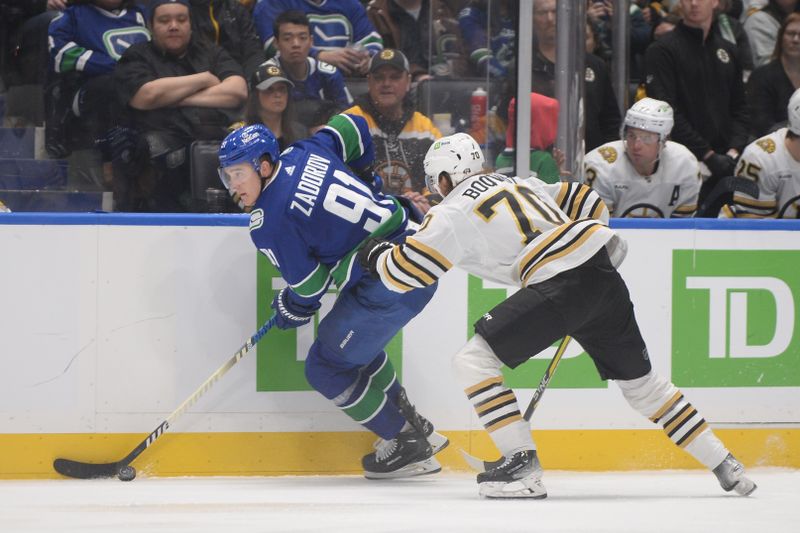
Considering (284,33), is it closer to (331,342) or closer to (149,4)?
(149,4)

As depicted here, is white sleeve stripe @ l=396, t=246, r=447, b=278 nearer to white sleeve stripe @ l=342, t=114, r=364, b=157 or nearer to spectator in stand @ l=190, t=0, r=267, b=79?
white sleeve stripe @ l=342, t=114, r=364, b=157

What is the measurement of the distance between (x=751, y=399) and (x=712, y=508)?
3.67 ft

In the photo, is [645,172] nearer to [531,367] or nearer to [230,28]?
[531,367]

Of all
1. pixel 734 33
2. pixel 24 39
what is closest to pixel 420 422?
pixel 24 39

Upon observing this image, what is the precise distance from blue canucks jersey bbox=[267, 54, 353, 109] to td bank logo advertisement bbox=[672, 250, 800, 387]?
140cm

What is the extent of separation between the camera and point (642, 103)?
5.52 m

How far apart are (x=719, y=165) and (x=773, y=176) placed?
1.36ft

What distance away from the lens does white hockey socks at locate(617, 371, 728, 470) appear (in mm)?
4266

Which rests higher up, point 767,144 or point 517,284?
point 767,144

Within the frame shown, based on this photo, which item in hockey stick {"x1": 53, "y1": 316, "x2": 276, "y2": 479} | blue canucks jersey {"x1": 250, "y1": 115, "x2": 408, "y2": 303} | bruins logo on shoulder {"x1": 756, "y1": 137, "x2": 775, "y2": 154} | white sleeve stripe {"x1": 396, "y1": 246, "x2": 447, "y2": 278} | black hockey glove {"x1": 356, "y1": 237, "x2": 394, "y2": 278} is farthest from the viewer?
bruins logo on shoulder {"x1": 756, "y1": 137, "x2": 775, "y2": 154}

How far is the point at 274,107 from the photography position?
5.20 m

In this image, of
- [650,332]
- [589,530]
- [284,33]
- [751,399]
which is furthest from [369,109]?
[589,530]

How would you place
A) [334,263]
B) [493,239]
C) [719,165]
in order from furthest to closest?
[719,165], [334,263], [493,239]

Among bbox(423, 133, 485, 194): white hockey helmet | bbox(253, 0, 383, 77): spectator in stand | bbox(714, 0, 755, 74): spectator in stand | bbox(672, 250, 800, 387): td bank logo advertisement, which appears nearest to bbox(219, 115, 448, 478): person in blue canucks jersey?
bbox(423, 133, 485, 194): white hockey helmet
